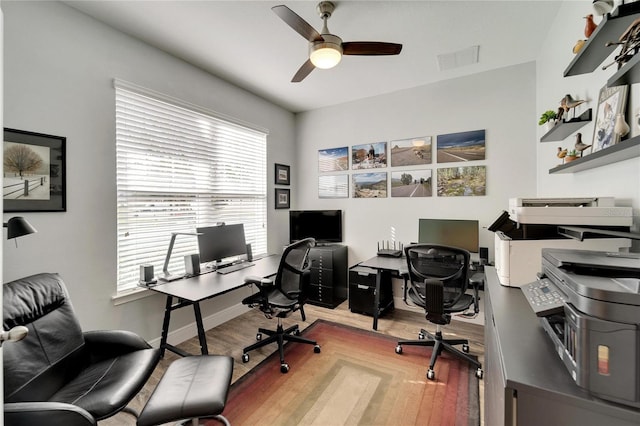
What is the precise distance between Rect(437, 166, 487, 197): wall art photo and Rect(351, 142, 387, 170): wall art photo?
77 centimetres

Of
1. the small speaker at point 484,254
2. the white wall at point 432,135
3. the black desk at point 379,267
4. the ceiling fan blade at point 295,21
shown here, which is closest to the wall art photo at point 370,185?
the white wall at point 432,135

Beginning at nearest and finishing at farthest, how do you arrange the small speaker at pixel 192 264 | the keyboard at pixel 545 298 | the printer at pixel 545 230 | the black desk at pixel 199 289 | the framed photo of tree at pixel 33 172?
the keyboard at pixel 545 298, the printer at pixel 545 230, the framed photo of tree at pixel 33 172, the black desk at pixel 199 289, the small speaker at pixel 192 264

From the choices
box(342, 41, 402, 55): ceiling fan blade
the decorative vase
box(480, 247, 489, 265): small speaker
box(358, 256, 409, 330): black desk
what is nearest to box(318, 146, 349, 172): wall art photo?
box(358, 256, 409, 330): black desk

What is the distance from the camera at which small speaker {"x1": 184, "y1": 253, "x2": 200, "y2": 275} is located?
2637 millimetres

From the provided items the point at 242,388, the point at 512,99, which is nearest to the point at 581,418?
the point at 242,388

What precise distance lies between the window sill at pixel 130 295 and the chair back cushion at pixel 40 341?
0.56 meters

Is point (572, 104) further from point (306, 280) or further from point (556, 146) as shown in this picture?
point (306, 280)

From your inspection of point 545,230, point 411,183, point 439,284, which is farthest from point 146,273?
point 411,183

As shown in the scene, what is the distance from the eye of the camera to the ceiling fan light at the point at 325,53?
1.94 meters

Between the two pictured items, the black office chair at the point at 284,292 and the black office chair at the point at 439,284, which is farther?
the black office chair at the point at 284,292

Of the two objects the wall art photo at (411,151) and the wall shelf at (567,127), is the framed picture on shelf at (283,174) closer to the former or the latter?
the wall art photo at (411,151)

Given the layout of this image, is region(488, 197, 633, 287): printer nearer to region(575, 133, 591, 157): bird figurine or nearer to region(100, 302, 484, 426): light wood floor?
region(575, 133, 591, 157): bird figurine

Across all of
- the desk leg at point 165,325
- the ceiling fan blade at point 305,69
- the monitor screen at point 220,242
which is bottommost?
the desk leg at point 165,325

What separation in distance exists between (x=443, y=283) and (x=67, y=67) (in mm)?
3346
